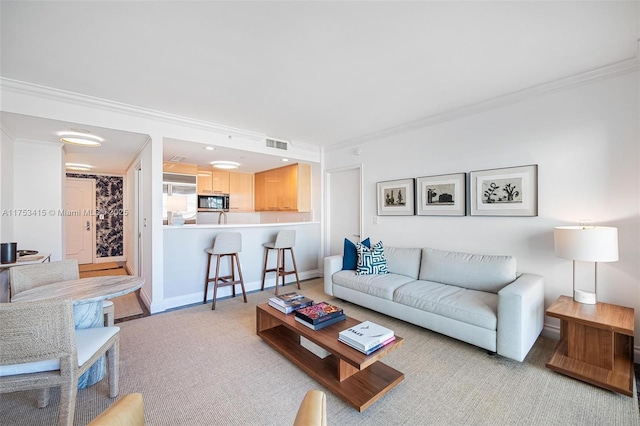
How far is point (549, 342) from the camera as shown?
8.46 feet

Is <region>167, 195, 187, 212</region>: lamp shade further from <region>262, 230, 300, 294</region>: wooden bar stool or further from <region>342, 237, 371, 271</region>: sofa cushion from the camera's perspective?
<region>342, 237, 371, 271</region>: sofa cushion

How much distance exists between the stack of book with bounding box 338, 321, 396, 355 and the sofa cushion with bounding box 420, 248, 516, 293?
1491 millimetres

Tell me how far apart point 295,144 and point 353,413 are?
3.98m

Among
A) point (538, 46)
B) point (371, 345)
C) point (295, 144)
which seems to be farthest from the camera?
point (295, 144)

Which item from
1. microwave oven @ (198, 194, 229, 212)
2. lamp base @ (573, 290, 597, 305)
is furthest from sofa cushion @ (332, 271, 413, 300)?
microwave oven @ (198, 194, 229, 212)

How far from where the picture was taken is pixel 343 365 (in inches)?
72.6

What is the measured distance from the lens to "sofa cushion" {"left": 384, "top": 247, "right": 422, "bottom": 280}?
11.2 ft

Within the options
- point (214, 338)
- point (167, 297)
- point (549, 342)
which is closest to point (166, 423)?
point (214, 338)

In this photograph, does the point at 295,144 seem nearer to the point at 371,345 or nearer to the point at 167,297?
the point at 167,297

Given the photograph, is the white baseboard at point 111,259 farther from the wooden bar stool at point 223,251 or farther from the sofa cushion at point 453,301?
the sofa cushion at point 453,301

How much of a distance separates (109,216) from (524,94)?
27.6 ft

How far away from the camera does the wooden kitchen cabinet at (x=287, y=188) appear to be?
5.39m

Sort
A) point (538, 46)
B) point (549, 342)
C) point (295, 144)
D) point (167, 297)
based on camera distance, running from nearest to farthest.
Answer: point (538, 46) → point (549, 342) → point (167, 297) → point (295, 144)

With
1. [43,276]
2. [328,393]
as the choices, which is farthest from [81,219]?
[328,393]
